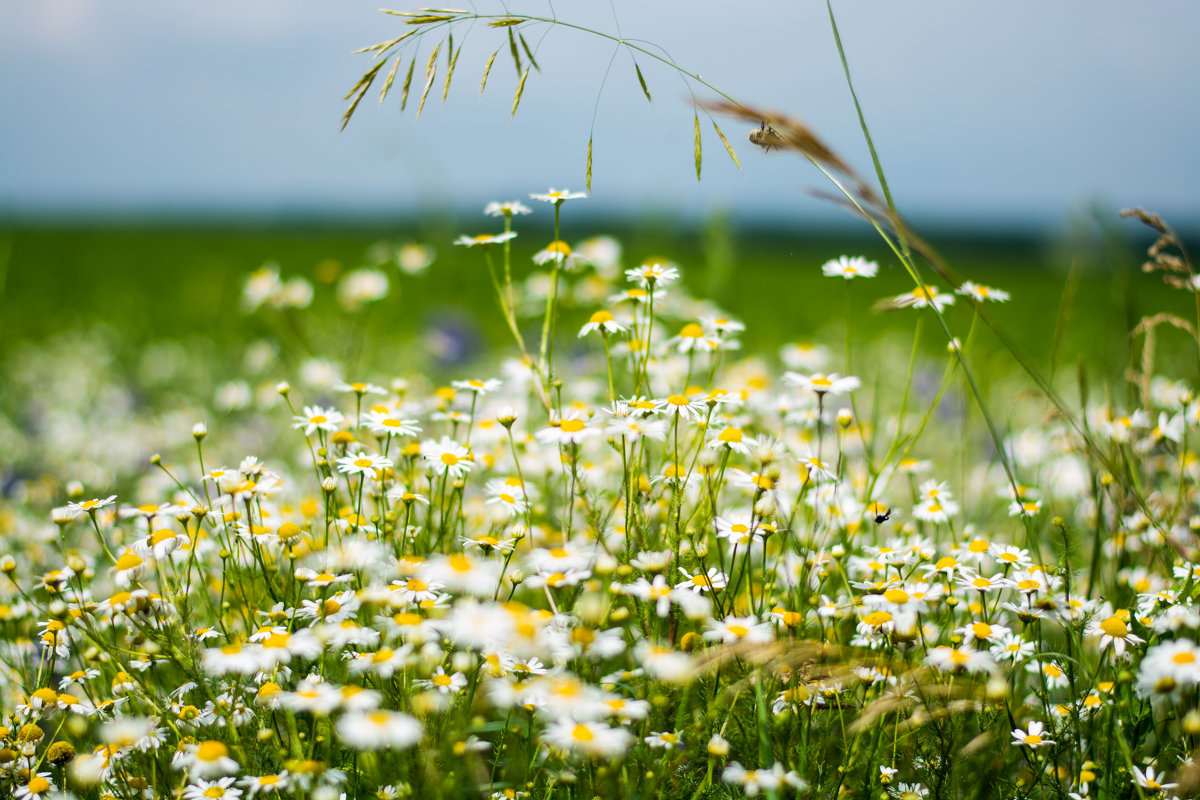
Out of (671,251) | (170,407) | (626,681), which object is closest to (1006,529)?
(626,681)

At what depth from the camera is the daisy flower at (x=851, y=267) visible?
209cm

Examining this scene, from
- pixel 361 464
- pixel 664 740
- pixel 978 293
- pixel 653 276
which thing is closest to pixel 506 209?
pixel 653 276

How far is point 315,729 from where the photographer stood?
5.11ft

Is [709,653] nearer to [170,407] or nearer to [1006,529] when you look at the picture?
[1006,529]

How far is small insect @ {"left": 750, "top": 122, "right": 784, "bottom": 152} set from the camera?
1.62 metres

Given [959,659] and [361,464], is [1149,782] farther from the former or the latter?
[361,464]

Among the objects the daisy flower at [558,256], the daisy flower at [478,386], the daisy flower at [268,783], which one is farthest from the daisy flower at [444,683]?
the daisy flower at [558,256]

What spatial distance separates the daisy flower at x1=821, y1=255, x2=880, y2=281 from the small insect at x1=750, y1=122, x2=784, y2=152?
20.5 inches

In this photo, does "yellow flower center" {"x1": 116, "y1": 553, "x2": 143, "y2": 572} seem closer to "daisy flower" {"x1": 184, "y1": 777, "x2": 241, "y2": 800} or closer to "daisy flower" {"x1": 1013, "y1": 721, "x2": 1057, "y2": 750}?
"daisy flower" {"x1": 184, "y1": 777, "x2": 241, "y2": 800}

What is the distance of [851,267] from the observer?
214cm

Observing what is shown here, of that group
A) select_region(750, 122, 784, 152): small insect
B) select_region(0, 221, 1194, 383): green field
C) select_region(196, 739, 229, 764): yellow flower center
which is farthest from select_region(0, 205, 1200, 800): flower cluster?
select_region(0, 221, 1194, 383): green field

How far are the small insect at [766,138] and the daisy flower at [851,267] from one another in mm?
520

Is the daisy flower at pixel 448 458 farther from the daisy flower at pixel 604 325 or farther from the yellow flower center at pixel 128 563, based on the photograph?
the yellow flower center at pixel 128 563

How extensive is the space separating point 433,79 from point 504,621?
4.09 ft
